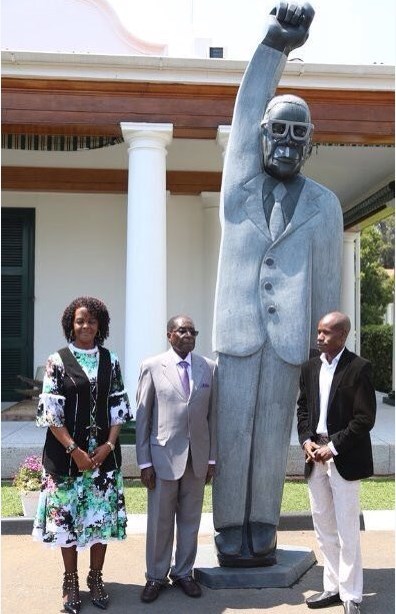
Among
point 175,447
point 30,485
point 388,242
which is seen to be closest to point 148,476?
point 175,447

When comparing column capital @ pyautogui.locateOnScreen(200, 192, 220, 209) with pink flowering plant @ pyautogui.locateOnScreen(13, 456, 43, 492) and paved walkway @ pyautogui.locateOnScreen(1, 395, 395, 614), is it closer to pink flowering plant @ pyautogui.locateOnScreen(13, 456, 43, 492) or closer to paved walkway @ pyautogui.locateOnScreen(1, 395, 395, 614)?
paved walkway @ pyautogui.locateOnScreen(1, 395, 395, 614)

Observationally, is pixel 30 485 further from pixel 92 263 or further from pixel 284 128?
pixel 92 263

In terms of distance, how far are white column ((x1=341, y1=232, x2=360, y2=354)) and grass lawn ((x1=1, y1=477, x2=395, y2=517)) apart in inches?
300

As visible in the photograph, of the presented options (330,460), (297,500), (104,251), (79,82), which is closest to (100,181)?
(104,251)

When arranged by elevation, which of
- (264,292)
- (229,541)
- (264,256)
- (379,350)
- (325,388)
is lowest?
(229,541)

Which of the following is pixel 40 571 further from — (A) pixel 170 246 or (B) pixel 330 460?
(A) pixel 170 246

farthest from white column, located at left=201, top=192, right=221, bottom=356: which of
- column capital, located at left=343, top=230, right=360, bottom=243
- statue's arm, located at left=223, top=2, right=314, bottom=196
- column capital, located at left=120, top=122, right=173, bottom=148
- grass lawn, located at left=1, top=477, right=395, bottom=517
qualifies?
statue's arm, located at left=223, top=2, right=314, bottom=196

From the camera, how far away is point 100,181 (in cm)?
1226

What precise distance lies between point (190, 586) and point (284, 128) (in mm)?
2777

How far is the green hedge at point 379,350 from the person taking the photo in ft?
60.1

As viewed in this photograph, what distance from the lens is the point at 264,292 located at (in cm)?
443

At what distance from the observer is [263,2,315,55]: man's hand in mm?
4348

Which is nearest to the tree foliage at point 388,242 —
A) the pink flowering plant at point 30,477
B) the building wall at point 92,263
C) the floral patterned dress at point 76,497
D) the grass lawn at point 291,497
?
the building wall at point 92,263

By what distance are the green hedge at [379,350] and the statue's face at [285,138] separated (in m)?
14.2
